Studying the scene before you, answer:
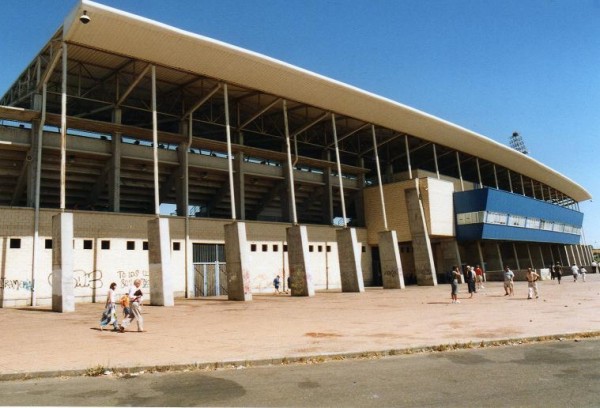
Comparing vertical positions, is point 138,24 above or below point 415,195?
above

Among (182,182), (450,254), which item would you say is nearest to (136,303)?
(182,182)

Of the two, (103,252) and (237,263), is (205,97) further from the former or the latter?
(103,252)

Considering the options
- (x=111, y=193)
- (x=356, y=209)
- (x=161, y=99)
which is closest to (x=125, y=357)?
(x=111, y=193)

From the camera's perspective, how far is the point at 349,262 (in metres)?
35.2

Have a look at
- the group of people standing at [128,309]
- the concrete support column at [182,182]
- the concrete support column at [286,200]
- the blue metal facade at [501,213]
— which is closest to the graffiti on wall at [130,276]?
the concrete support column at [182,182]

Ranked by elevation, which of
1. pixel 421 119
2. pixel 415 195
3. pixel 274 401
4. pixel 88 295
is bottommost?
pixel 274 401

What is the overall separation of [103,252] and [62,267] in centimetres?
616

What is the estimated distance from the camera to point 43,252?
26.3 metres

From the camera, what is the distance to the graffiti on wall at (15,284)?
2478 cm

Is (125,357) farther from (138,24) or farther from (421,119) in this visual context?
(421,119)

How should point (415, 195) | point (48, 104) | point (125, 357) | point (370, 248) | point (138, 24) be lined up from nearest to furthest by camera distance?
point (125, 357), point (138, 24), point (48, 104), point (415, 195), point (370, 248)

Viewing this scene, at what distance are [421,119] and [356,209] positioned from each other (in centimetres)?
1145

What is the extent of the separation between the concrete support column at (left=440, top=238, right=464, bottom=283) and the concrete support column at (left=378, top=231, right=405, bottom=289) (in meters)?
10.5

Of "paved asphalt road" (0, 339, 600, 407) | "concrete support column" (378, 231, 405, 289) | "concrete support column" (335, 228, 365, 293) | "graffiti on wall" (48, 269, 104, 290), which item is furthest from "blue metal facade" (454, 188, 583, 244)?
"paved asphalt road" (0, 339, 600, 407)
